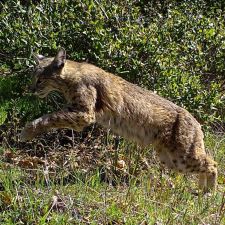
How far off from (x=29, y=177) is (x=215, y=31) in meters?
3.78

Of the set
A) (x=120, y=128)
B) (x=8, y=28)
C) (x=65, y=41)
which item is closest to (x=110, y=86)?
(x=120, y=128)

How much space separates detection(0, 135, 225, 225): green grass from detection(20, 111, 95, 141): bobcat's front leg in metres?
0.43

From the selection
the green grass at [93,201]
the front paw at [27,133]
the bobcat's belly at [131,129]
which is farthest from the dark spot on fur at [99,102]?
the green grass at [93,201]

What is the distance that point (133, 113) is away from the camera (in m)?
7.04

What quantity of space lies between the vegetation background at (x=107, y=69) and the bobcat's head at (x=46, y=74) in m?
→ 0.36

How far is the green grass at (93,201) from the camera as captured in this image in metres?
5.18

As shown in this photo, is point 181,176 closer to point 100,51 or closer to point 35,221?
point 100,51

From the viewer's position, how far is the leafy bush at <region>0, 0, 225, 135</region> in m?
7.39

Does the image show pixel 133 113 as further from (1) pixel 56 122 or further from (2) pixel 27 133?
(2) pixel 27 133

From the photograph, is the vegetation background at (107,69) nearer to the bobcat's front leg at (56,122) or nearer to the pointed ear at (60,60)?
the bobcat's front leg at (56,122)

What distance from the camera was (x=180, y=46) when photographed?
8.11m

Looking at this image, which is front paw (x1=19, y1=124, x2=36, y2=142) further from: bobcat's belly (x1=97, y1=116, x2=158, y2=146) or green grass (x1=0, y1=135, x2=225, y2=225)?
bobcat's belly (x1=97, y1=116, x2=158, y2=146)

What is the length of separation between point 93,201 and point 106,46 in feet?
8.04

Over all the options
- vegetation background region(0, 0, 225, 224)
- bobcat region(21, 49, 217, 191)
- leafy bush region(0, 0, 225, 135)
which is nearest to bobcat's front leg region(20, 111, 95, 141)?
bobcat region(21, 49, 217, 191)
